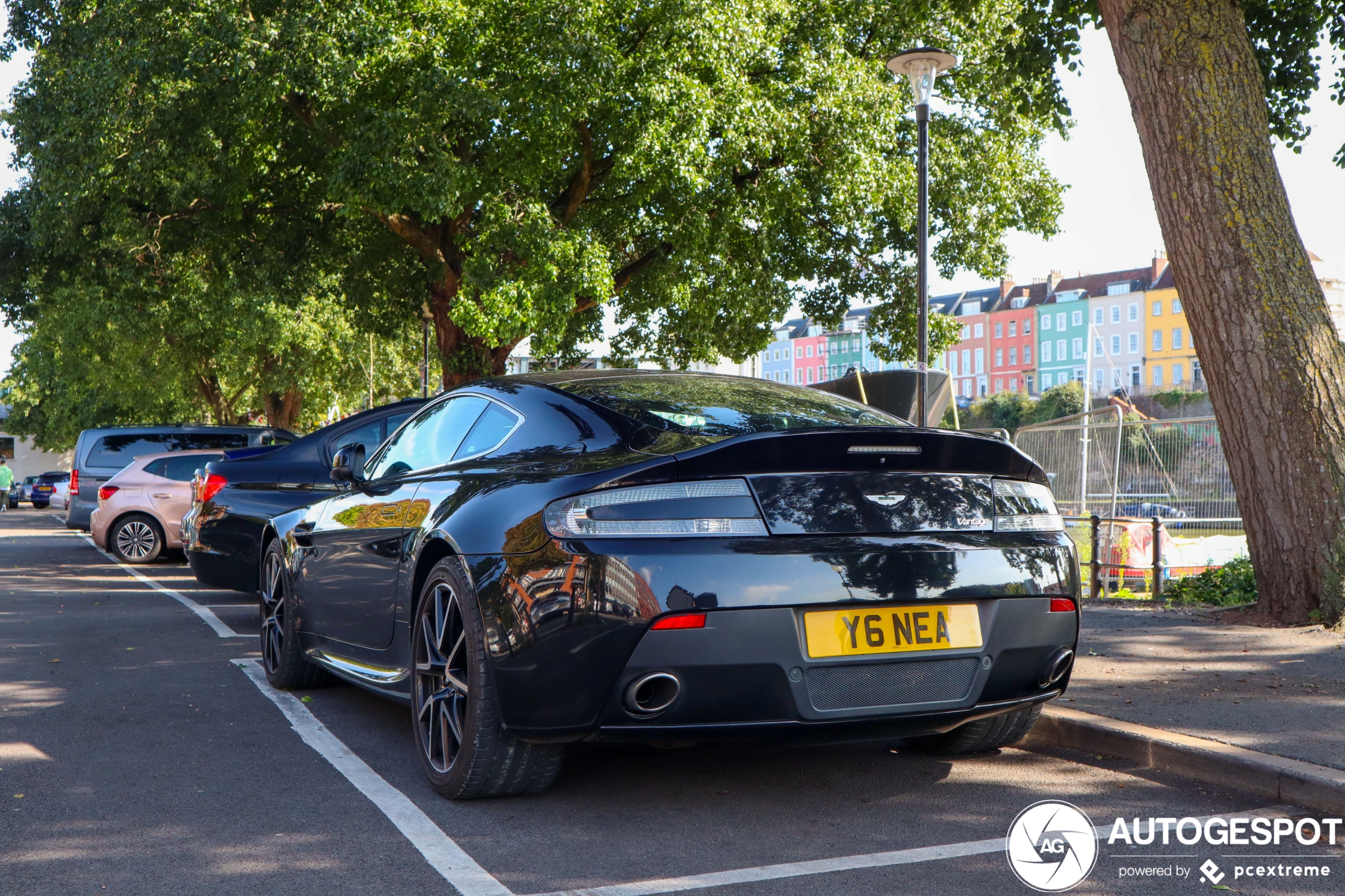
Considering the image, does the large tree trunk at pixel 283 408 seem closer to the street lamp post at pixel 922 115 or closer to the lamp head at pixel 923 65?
the street lamp post at pixel 922 115

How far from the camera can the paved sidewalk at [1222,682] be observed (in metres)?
4.64

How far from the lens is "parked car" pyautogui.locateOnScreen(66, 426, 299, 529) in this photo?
16.6 metres

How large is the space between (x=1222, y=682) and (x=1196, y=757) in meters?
1.49

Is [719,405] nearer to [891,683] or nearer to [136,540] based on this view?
[891,683]

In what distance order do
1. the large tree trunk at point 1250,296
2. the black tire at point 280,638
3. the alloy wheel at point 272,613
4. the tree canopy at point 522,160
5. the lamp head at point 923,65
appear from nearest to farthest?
the black tire at point 280,638, the alloy wheel at point 272,613, the large tree trunk at point 1250,296, the lamp head at point 923,65, the tree canopy at point 522,160

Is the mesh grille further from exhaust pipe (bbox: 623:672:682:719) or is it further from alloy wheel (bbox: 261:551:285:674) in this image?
alloy wheel (bbox: 261:551:285:674)

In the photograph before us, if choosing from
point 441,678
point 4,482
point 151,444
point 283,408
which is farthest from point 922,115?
point 4,482

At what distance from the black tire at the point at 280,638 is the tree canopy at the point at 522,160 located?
8265 mm

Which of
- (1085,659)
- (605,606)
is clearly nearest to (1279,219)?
(1085,659)

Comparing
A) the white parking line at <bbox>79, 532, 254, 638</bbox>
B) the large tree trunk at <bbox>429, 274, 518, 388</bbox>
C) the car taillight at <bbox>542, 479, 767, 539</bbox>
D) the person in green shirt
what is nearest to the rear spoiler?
the white parking line at <bbox>79, 532, 254, 638</bbox>

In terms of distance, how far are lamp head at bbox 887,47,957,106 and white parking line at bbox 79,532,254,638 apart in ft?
27.8

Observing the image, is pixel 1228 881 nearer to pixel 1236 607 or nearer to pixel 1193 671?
pixel 1193 671

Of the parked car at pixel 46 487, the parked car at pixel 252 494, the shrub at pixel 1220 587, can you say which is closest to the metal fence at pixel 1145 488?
the shrub at pixel 1220 587

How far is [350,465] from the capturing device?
589cm
